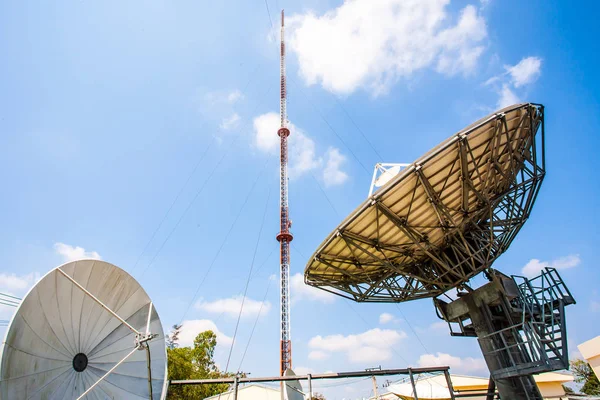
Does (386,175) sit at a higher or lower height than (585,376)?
higher

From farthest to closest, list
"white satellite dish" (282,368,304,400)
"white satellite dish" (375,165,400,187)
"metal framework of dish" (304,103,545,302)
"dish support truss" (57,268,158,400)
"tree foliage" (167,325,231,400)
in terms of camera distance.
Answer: "tree foliage" (167,325,231,400) → "white satellite dish" (375,165,400,187) → "white satellite dish" (282,368,304,400) → "metal framework of dish" (304,103,545,302) → "dish support truss" (57,268,158,400)

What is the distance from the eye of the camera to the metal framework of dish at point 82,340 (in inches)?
324

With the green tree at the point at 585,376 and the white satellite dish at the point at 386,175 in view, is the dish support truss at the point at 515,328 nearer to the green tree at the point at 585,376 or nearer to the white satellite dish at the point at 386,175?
the white satellite dish at the point at 386,175

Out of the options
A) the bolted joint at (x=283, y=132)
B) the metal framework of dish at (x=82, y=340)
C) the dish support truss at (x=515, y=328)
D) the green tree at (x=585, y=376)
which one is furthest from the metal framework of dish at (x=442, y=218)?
the green tree at (x=585, y=376)

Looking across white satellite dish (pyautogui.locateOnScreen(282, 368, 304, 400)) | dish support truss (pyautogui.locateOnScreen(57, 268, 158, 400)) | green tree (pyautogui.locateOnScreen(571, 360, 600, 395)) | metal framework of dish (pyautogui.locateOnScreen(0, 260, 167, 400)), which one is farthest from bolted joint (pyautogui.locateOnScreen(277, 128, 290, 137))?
green tree (pyautogui.locateOnScreen(571, 360, 600, 395))

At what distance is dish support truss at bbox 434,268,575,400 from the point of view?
12453 millimetres

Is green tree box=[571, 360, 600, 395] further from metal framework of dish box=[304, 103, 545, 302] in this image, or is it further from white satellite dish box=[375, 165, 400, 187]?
white satellite dish box=[375, 165, 400, 187]

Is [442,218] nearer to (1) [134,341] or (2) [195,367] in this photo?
(1) [134,341]

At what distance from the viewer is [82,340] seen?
1048 cm

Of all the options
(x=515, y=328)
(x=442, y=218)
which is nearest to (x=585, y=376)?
(x=515, y=328)

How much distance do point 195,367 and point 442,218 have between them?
123ft

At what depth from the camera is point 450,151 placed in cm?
1155

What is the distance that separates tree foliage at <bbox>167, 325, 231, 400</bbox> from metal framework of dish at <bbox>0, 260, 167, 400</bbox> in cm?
1979

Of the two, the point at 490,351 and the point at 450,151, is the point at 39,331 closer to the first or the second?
the point at 450,151
